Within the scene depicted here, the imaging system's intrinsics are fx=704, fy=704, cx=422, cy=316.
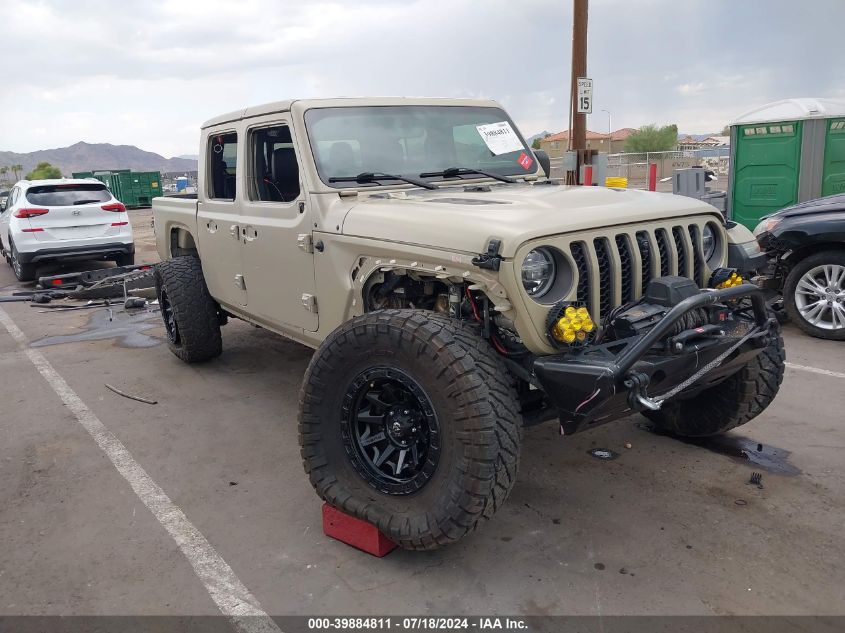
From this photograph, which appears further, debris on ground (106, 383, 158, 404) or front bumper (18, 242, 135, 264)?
front bumper (18, 242, 135, 264)

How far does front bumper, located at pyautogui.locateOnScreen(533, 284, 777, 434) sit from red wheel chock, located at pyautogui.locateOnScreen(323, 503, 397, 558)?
1003mm

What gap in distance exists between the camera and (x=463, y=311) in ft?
11.1

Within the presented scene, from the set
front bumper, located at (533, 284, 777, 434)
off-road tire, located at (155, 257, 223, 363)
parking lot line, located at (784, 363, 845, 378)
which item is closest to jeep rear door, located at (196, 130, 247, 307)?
off-road tire, located at (155, 257, 223, 363)

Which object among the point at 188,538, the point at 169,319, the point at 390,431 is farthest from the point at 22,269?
the point at 390,431

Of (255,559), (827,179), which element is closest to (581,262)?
(255,559)

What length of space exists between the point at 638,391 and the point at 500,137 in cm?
257

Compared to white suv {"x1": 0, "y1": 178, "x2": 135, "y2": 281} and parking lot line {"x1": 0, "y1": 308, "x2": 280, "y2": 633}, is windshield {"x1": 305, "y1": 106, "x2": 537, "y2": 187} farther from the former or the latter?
white suv {"x1": 0, "y1": 178, "x2": 135, "y2": 281}

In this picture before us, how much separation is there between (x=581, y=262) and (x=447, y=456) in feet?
3.51

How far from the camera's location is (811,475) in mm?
3949

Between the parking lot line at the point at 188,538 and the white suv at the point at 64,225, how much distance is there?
6.63 meters

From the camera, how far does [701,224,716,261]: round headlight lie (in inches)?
152

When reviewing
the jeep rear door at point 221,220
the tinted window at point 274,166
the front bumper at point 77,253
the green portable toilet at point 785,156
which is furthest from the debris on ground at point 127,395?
the green portable toilet at point 785,156

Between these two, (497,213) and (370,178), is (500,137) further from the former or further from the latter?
(497,213)

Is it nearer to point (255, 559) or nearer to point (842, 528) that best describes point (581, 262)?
point (842, 528)
